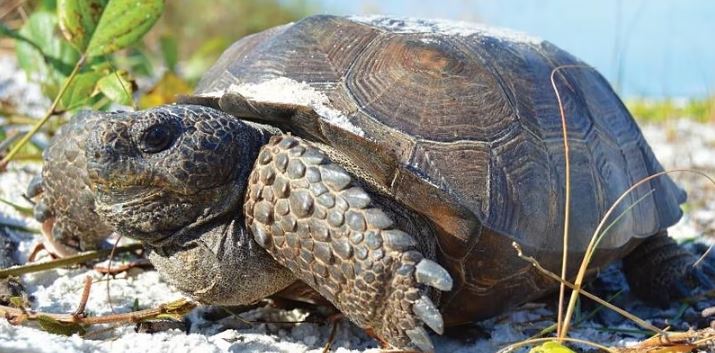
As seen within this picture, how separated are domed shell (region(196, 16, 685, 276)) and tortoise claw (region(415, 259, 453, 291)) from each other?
0.20 m

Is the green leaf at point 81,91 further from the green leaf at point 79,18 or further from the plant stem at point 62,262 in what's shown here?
the plant stem at point 62,262

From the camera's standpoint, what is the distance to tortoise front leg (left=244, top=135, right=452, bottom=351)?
175 centimetres

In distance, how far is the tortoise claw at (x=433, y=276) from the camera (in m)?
1.73

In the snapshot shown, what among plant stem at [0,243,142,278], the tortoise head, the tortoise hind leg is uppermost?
the tortoise head

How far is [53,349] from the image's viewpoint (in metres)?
1.64

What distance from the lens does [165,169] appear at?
184 centimetres

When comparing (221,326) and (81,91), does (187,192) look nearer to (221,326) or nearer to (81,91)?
(221,326)

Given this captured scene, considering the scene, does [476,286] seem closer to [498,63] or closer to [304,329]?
[304,329]

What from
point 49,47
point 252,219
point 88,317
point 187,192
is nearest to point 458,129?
point 252,219

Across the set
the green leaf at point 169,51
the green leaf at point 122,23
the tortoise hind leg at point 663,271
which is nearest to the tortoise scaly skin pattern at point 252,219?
the green leaf at point 122,23

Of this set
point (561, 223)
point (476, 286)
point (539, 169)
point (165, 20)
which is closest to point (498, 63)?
point (539, 169)

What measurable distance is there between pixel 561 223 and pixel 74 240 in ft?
4.78

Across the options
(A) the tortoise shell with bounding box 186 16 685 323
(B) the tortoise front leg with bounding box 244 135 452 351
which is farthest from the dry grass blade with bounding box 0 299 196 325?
(A) the tortoise shell with bounding box 186 16 685 323

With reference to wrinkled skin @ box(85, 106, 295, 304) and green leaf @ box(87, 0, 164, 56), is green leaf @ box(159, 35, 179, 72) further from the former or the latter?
wrinkled skin @ box(85, 106, 295, 304)
